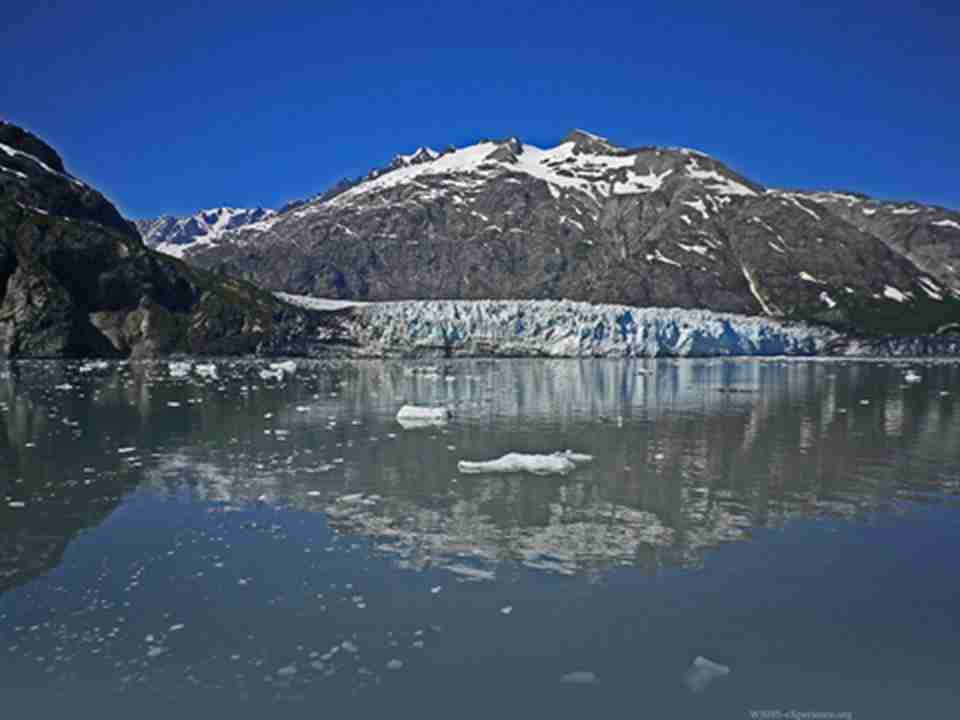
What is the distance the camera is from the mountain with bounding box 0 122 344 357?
94688 mm

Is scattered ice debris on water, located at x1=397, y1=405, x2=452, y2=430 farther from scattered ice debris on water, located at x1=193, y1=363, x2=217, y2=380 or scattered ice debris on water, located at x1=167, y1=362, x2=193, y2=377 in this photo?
scattered ice debris on water, located at x1=167, y1=362, x2=193, y2=377

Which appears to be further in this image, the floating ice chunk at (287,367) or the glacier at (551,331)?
the glacier at (551,331)

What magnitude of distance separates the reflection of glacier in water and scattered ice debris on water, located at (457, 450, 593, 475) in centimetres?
46

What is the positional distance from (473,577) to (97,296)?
348 ft

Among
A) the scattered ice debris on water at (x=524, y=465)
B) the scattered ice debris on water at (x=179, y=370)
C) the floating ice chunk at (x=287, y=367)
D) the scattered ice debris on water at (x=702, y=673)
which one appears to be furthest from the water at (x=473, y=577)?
the scattered ice debris on water at (x=179, y=370)

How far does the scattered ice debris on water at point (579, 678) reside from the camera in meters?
7.49

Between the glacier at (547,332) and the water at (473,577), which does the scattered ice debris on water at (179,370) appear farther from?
the water at (473,577)

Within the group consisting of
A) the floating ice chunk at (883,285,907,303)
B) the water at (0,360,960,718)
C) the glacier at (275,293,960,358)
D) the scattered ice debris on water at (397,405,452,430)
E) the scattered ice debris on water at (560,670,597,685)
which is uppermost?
the floating ice chunk at (883,285,907,303)

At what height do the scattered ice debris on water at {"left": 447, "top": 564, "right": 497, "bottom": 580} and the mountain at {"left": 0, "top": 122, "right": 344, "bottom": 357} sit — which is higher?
the mountain at {"left": 0, "top": 122, "right": 344, "bottom": 357}

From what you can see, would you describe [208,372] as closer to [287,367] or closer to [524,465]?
[287,367]

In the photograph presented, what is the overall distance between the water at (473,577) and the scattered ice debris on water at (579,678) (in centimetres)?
7

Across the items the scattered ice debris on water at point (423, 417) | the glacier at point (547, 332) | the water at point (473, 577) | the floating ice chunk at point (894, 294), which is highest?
the floating ice chunk at point (894, 294)

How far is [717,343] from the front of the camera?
101062 millimetres

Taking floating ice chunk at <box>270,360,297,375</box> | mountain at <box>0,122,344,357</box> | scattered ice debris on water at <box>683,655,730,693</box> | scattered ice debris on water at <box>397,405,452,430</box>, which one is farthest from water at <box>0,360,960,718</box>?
mountain at <box>0,122,344,357</box>
